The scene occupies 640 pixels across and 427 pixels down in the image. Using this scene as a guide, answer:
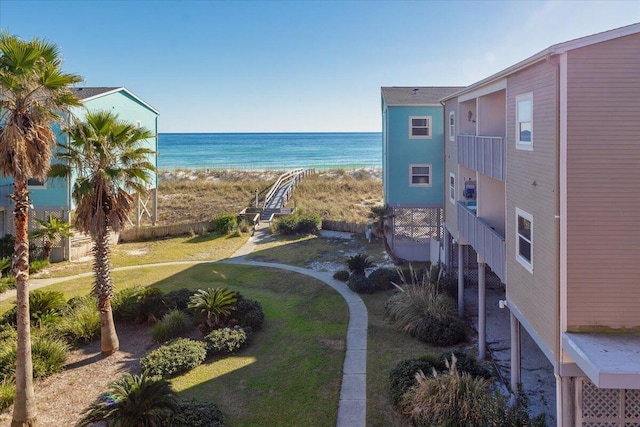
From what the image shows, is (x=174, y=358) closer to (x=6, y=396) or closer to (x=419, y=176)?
(x=6, y=396)

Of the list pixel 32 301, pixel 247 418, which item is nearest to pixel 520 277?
pixel 247 418

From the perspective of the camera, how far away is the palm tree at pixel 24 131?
35.6ft

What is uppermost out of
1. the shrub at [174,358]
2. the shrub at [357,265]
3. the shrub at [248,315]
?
the shrub at [357,265]

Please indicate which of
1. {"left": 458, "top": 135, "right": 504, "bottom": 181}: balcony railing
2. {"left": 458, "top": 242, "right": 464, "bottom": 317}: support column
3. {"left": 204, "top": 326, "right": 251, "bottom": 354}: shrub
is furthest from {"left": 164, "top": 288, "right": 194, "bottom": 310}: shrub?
{"left": 458, "top": 135, "right": 504, "bottom": 181}: balcony railing

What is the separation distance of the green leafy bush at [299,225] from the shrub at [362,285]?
1223cm

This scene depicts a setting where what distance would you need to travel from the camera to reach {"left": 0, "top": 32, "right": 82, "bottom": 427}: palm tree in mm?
10859

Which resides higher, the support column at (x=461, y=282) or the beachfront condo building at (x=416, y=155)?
the beachfront condo building at (x=416, y=155)

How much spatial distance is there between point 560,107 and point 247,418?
9.12m

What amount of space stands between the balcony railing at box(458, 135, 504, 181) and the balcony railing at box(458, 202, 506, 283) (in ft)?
5.00

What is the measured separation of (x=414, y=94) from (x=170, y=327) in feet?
60.1

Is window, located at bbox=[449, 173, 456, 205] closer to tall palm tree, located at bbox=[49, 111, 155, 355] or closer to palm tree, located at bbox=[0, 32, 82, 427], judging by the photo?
tall palm tree, located at bbox=[49, 111, 155, 355]

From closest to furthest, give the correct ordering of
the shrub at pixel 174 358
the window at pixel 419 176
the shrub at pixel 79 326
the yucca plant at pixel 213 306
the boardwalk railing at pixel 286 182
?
1. the shrub at pixel 174 358
2. the shrub at pixel 79 326
3. the yucca plant at pixel 213 306
4. the window at pixel 419 176
5. the boardwalk railing at pixel 286 182

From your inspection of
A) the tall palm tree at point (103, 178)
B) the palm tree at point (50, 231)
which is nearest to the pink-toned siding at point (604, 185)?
the tall palm tree at point (103, 178)

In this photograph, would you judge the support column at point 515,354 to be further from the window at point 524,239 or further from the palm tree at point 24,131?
the palm tree at point 24,131
